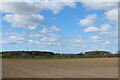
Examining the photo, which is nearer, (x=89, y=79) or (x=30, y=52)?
(x=89, y=79)

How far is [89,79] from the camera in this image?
12906 mm

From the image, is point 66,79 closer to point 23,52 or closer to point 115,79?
point 115,79

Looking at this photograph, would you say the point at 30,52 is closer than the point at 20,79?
No

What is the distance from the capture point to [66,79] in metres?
12.9

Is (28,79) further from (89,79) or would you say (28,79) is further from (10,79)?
(89,79)

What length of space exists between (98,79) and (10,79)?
6.10 metres

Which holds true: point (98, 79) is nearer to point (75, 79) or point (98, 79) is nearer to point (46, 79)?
point (75, 79)

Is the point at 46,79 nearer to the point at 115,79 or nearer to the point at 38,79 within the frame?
the point at 38,79

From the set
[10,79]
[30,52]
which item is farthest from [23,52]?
[10,79]

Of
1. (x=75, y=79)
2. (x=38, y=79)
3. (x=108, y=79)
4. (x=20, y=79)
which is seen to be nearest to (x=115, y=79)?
(x=108, y=79)

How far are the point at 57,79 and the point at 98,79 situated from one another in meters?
2.88

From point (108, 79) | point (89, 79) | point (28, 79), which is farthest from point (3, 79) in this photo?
point (108, 79)

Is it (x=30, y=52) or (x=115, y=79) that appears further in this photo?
(x=30, y=52)

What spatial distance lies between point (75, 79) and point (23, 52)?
79.9 meters
